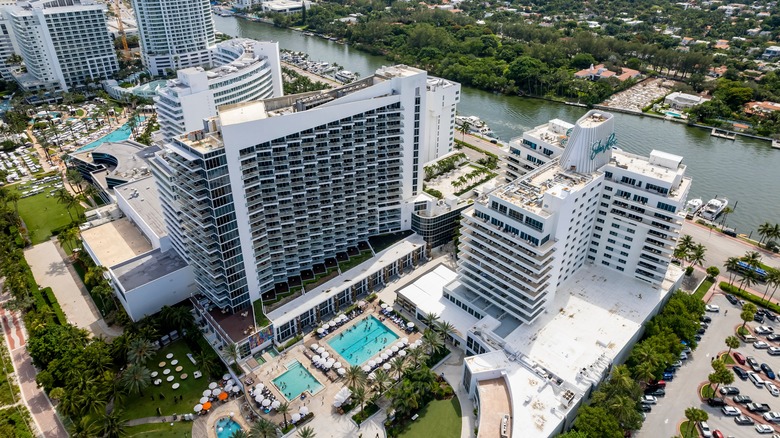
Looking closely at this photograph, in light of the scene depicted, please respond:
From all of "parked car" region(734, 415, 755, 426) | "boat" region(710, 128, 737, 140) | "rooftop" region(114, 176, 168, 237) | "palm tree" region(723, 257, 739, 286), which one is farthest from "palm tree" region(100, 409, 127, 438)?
"boat" region(710, 128, 737, 140)

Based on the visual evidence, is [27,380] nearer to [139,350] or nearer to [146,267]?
[139,350]

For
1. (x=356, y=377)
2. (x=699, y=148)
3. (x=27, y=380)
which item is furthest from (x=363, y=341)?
(x=699, y=148)

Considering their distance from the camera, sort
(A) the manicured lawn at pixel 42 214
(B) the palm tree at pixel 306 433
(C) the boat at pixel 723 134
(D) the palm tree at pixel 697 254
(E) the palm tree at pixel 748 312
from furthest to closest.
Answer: (C) the boat at pixel 723 134 < (A) the manicured lawn at pixel 42 214 < (D) the palm tree at pixel 697 254 < (E) the palm tree at pixel 748 312 < (B) the palm tree at pixel 306 433

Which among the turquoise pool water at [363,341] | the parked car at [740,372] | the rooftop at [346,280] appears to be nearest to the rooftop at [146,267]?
the rooftop at [346,280]

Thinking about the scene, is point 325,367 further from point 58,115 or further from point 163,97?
point 58,115

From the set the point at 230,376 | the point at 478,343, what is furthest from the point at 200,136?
the point at 478,343

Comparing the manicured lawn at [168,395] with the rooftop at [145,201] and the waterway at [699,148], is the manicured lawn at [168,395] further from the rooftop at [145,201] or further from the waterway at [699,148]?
the waterway at [699,148]

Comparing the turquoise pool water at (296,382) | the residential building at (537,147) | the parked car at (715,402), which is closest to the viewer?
the parked car at (715,402)
